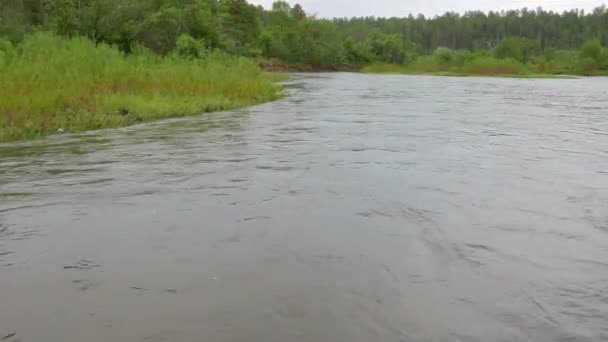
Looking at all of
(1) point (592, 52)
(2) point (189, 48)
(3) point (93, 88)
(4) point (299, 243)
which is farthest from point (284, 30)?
(4) point (299, 243)

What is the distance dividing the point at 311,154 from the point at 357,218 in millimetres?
4010

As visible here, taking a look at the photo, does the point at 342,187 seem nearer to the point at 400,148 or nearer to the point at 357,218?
the point at 357,218

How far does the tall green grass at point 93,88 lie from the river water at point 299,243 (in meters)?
1.53

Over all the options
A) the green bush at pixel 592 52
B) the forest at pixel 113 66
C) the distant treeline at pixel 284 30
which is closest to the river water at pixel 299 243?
the forest at pixel 113 66

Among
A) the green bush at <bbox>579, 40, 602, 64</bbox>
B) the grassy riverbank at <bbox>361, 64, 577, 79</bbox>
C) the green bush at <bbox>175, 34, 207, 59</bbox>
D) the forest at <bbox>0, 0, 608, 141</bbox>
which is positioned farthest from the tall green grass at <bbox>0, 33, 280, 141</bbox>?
the green bush at <bbox>579, 40, 602, 64</bbox>

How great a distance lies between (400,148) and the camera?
1073 centimetres

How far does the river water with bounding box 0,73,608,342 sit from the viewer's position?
11.7 feet

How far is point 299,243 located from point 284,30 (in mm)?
92932

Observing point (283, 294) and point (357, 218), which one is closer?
point (283, 294)

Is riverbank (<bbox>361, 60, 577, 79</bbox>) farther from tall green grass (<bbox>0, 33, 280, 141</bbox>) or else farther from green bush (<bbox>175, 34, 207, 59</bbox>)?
tall green grass (<bbox>0, 33, 280, 141</bbox>)

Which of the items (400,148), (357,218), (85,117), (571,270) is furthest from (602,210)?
(85,117)

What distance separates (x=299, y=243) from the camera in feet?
16.6

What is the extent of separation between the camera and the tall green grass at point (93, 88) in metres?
11.7

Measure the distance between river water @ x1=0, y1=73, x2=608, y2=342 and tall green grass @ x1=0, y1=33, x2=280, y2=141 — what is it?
1.53m
